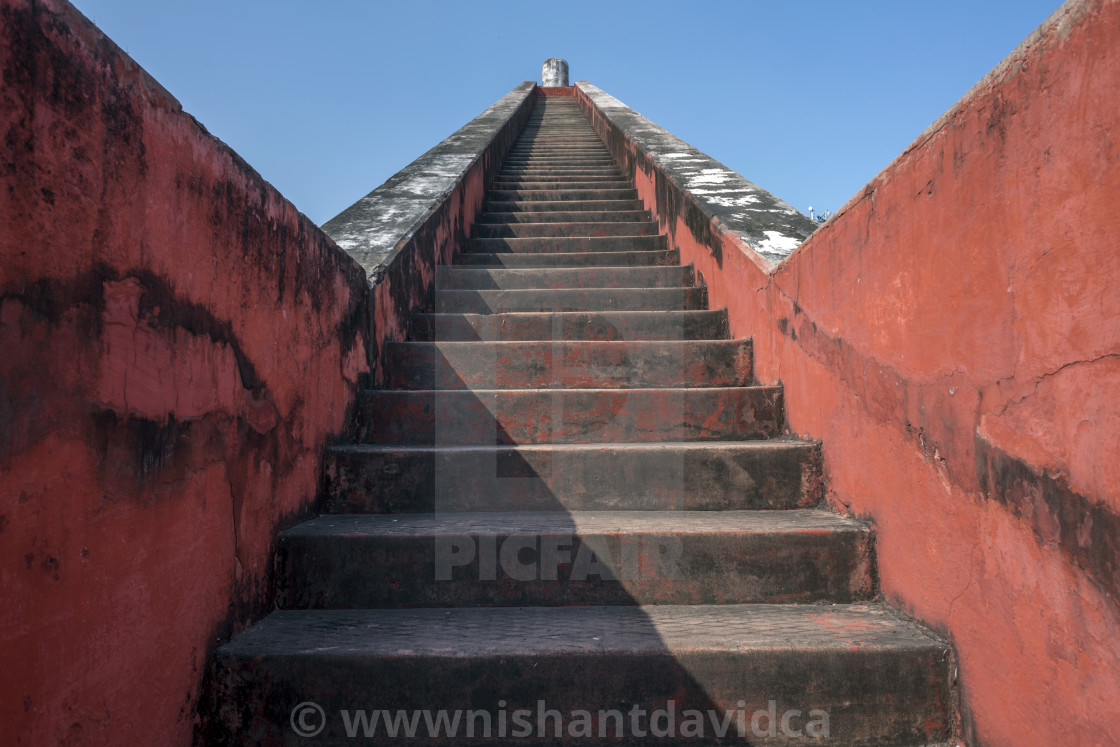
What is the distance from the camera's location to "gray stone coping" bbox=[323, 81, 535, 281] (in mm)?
3010

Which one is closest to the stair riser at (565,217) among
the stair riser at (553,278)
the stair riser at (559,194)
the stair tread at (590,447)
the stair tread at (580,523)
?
the stair riser at (559,194)

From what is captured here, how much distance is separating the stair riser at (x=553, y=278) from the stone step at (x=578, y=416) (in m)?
1.42

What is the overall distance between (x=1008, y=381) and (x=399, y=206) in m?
3.23

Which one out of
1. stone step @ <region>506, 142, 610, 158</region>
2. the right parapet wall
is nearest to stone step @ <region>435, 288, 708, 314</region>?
the right parapet wall

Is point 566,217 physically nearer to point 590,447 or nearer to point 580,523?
point 590,447

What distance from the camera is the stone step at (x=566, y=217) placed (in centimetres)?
529

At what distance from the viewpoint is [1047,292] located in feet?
3.66

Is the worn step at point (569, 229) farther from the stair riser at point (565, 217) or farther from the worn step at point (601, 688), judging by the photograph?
the worn step at point (601, 688)

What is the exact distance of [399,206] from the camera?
3.65 meters

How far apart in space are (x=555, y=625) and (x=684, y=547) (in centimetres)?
46

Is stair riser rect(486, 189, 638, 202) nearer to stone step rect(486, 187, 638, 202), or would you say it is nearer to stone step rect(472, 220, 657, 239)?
→ stone step rect(486, 187, 638, 202)

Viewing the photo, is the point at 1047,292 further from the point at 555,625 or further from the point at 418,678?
the point at 418,678

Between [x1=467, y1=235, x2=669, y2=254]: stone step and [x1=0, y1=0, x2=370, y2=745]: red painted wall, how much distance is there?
2.92 meters

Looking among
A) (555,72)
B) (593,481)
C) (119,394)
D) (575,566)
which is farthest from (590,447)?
(555,72)
